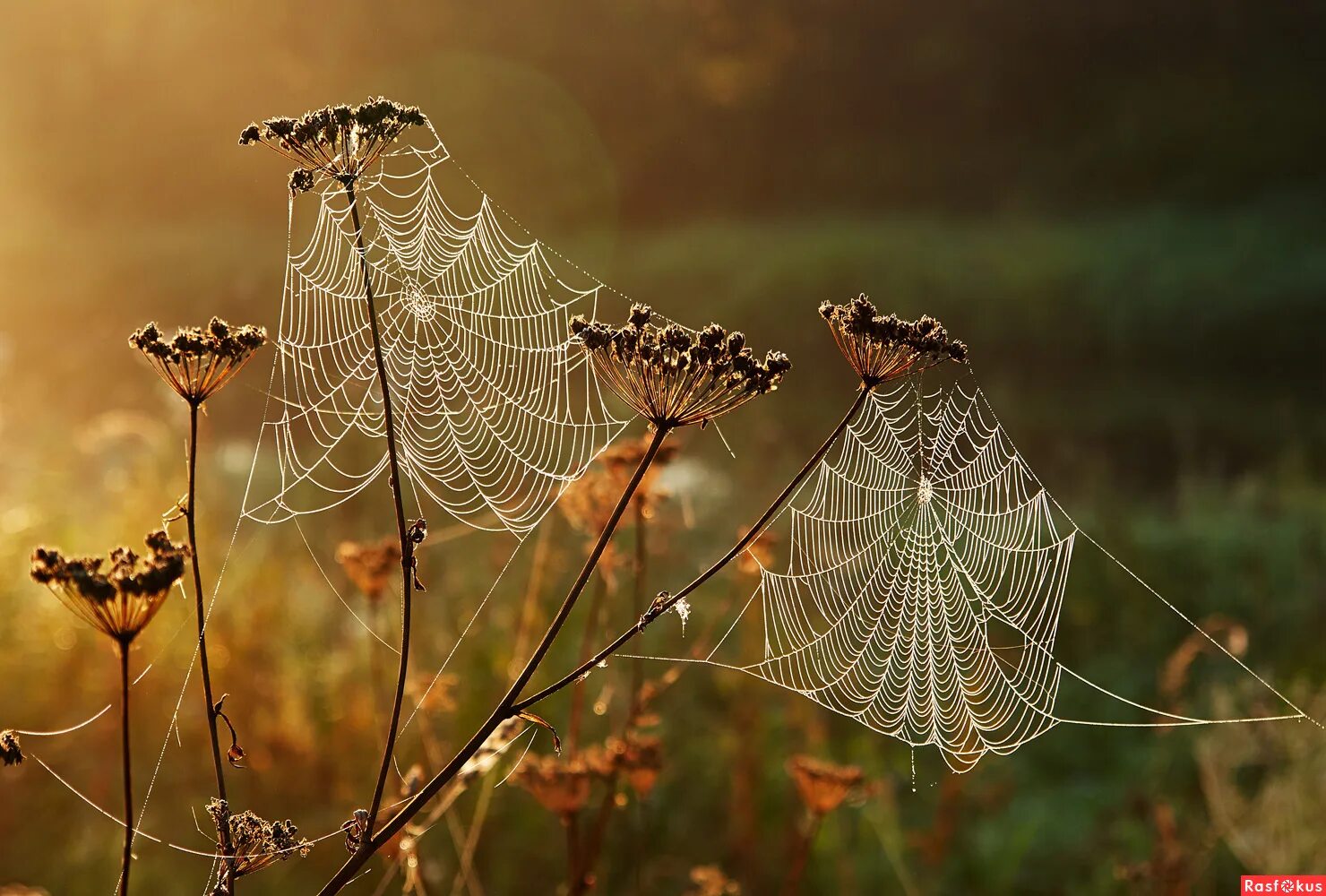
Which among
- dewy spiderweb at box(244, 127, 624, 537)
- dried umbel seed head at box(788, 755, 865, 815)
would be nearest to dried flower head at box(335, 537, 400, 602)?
dewy spiderweb at box(244, 127, 624, 537)

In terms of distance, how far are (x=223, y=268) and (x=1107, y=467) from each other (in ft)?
49.5

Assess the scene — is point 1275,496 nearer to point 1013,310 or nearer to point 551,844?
point 1013,310

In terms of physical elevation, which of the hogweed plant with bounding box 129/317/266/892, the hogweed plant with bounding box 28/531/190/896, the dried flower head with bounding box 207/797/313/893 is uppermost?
the hogweed plant with bounding box 129/317/266/892

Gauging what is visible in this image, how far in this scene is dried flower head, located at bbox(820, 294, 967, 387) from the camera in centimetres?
172

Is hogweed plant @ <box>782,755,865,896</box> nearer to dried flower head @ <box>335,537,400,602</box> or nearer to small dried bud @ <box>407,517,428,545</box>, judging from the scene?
dried flower head @ <box>335,537,400,602</box>

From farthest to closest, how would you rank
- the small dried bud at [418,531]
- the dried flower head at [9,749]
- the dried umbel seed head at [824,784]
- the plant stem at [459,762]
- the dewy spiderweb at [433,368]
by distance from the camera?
the dewy spiderweb at [433,368]
the dried umbel seed head at [824,784]
the small dried bud at [418,531]
the dried flower head at [9,749]
the plant stem at [459,762]

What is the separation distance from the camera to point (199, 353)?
1.67 m

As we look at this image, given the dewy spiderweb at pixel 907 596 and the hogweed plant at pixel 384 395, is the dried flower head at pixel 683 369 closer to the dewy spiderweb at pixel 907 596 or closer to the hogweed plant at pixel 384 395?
the hogweed plant at pixel 384 395

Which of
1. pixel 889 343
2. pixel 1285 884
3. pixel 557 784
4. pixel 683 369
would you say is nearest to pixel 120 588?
pixel 683 369

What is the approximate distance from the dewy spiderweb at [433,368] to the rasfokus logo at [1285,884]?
9.47 ft

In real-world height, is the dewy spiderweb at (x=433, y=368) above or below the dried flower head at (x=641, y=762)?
above

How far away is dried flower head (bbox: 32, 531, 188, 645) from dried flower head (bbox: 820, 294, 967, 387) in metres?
1.02

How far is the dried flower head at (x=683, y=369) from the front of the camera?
1675 mm

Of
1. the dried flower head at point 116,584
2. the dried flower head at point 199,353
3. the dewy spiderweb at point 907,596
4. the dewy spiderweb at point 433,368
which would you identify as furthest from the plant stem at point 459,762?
the dewy spiderweb at point 907,596
